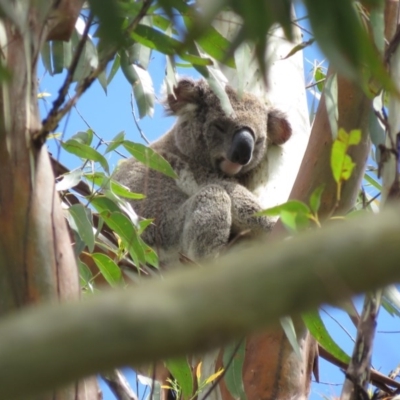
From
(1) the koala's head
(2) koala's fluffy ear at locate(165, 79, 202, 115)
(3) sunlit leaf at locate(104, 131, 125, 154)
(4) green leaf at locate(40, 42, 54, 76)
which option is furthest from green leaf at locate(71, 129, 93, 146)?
(2) koala's fluffy ear at locate(165, 79, 202, 115)

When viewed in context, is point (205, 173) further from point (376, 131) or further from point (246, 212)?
point (376, 131)

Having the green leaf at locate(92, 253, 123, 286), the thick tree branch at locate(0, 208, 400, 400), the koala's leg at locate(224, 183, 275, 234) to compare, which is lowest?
the thick tree branch at locate(0, 208, 400, 400)

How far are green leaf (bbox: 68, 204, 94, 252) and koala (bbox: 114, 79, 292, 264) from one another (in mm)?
1223

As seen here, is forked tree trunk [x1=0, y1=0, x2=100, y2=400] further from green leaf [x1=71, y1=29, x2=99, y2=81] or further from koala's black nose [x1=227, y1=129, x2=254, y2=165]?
koala's black nose [x1=227, y1=129, x2=254, y2=165]

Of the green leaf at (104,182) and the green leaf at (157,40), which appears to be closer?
the green leaf at (157,40)

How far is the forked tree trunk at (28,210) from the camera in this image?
1.07 metres

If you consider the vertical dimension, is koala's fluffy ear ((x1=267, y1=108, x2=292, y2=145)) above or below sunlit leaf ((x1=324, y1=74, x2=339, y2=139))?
above

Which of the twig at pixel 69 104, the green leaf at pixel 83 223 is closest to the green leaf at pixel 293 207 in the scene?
the twig at pixel 69 104

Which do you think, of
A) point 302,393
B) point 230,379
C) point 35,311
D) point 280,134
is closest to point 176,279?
point 35,311

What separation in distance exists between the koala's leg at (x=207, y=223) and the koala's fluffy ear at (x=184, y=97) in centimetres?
54

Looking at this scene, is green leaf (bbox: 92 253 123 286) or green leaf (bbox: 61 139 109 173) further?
green leaf (bbox: 92 253 123 286)

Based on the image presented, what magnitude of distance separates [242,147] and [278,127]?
0.18m

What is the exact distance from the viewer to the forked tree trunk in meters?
1.07

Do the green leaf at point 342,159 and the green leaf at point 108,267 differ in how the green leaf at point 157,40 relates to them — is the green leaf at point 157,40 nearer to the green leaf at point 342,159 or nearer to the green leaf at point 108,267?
the green leaf at point 342,159
